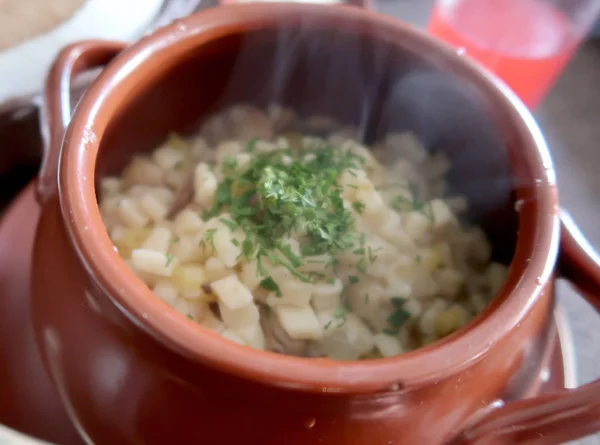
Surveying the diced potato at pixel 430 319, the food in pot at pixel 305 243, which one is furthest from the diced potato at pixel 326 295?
the diced potato at pixel 430 319

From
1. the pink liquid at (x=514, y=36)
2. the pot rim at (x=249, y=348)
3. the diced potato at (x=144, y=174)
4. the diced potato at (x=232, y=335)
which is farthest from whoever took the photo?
the pink liquid at (x=514, y=36)

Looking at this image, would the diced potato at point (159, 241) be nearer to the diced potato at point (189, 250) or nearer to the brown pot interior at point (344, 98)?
the diced potato at point (189, 250)

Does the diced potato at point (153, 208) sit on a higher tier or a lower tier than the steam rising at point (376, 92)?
lower

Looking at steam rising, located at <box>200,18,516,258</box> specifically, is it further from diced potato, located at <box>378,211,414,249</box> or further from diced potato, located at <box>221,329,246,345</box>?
diced potato, located at <box>221,329,246,345</box>

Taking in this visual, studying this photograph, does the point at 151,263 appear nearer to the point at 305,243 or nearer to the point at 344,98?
the point at 305,243

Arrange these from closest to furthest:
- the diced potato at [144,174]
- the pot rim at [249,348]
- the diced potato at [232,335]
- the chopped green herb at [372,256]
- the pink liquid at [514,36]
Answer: the pot rim at [249,348] → the diced potato at [232,335] → the chopped green herb at [372,256] → the diced potato at [144,174] → the pink liquid at [514,36]

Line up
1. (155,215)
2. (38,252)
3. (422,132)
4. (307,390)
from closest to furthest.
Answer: (307,390) → (38,252) → (155,215) → (422,132)

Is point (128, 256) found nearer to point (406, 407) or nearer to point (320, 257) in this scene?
point (320, 257)

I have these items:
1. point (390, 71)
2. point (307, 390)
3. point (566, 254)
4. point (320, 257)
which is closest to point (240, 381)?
point (307, 390)
